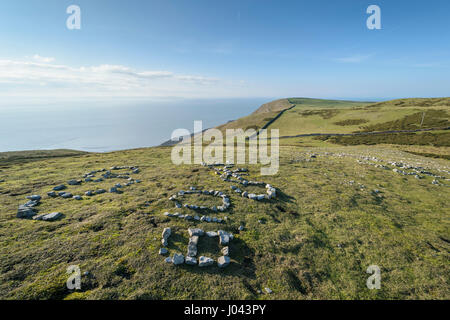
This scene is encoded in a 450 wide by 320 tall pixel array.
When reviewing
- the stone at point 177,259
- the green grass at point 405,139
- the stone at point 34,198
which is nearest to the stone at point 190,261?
the stone at point 177,259

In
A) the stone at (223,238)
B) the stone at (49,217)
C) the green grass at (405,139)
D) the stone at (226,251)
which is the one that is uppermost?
the green grass at (405,139)

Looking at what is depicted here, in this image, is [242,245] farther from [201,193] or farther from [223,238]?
[201,193]

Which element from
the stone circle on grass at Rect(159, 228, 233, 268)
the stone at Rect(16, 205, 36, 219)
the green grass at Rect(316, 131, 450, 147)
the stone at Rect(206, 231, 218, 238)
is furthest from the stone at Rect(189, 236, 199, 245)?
the green grass at Rect(316, 131, 450, 147)

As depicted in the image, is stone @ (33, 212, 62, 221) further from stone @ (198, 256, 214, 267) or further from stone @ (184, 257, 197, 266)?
stone @ (198, 256, 214, 267)

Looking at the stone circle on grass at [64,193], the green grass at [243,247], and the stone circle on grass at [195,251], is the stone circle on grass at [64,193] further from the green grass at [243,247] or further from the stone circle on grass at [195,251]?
the stone circle on grass at [195,251]
